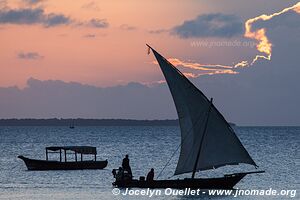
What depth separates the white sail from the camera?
142 feet

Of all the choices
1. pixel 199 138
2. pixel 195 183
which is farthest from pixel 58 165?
pixel 195 183

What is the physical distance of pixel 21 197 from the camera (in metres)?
42.2

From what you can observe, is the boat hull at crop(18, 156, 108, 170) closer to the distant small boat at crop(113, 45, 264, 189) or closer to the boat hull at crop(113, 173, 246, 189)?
the boat hull at crop(113, 173, 246, 189)

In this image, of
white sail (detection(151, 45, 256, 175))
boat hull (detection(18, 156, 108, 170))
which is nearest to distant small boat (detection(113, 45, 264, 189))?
white sail (detection(151, 45, 256, 175))

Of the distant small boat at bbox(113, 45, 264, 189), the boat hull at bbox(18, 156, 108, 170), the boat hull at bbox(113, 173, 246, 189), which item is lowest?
the boat hull at bbox(18, 156, 108, 170)

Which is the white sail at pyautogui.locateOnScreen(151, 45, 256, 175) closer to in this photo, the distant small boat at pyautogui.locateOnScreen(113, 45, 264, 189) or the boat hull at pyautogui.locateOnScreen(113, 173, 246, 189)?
the distant small boat at pyautogui.locateOnScreen(113, 45, 264, 189)

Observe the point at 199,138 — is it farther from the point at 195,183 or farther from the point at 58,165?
the point at 58,165

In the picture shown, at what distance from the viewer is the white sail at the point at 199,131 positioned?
43188mm

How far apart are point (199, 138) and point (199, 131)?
382 mm

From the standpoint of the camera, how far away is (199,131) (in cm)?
4375

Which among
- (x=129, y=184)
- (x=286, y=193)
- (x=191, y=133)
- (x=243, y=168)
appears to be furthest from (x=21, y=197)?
(x=243, y=168)

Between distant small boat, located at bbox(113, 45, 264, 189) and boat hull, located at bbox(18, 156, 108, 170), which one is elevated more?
distant small boat, located at bbox(113, 45, 264, 189)

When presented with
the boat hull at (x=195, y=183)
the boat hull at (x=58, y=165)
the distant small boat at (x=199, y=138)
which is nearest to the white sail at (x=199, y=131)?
the distant small boat at (x=199, y=138)

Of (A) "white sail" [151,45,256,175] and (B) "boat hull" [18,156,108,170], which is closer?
(A) "white sail" [151,45,256,175]
